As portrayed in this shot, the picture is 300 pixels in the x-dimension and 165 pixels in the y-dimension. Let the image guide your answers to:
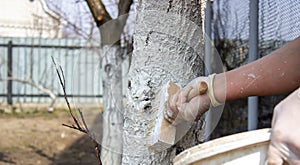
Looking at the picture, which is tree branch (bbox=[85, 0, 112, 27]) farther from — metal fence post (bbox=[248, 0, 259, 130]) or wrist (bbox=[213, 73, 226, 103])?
wrist (bbox=[213, 73, 226, 103])

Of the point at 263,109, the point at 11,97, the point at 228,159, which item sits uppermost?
the point at 228,159

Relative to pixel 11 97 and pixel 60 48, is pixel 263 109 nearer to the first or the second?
pixel 60 48

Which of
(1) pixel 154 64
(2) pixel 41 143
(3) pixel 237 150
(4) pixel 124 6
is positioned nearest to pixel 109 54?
(4) pixel 124 6

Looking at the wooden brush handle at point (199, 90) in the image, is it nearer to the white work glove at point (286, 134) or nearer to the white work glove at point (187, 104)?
the white work glove at point (187, 104)

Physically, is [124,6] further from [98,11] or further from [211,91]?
[211,91]

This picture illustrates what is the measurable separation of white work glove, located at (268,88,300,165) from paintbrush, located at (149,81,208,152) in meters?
0.43

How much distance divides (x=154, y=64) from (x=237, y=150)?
1.93 feet

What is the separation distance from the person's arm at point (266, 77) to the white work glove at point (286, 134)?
1.26 feet

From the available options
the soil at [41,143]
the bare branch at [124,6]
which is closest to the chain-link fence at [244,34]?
the bare branch at [124,6]

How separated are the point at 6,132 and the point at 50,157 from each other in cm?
168

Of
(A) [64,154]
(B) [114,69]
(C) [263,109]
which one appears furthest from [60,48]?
(C) [263,109]

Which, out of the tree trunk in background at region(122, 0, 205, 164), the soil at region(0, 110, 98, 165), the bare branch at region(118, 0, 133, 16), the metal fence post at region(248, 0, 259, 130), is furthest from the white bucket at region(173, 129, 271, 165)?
the soil at region(0, 110, 98, 165)

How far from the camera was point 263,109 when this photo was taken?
3240 mm

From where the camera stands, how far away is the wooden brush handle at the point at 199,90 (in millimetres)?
1330
